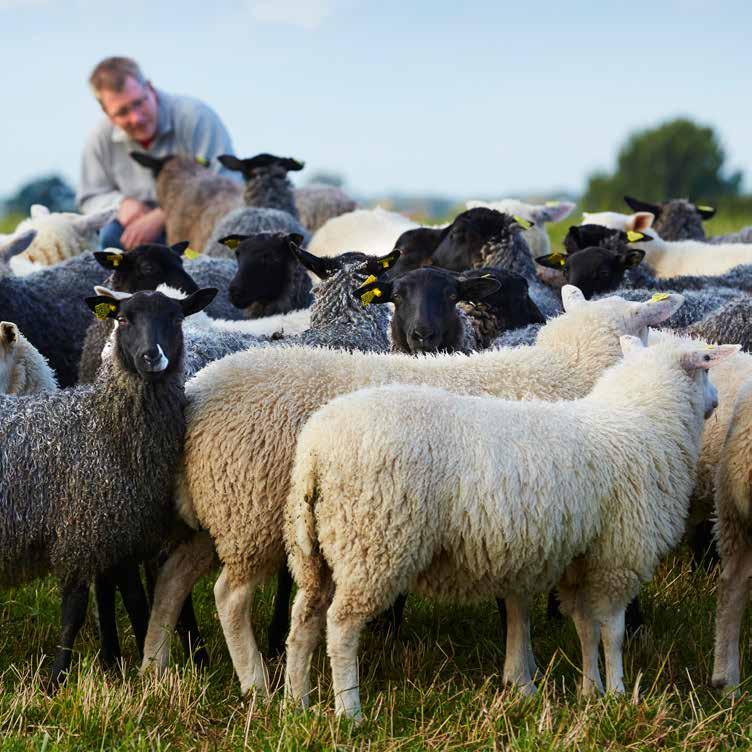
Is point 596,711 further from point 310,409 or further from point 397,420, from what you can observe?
point 310,409

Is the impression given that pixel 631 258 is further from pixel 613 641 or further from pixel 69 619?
pixel 69 619

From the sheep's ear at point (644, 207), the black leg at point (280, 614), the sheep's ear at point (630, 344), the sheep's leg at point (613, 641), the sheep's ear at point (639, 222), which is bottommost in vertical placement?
the black leg at point (280, 614)

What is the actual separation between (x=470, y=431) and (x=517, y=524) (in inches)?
11.8

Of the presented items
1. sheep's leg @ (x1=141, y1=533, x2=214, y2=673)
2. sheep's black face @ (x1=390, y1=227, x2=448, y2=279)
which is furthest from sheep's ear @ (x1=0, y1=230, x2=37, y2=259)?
sheep's leg @ (x1=141, y1=533, x2=214, y2=673)

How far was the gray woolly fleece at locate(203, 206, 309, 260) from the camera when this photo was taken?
28.9 feet

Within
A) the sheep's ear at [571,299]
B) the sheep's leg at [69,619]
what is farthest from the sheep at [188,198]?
the sheep's leg at [69,619]

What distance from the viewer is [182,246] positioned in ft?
24.8

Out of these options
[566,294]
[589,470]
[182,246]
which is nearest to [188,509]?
[589,470]

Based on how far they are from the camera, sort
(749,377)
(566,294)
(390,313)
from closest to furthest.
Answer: (749,377)
(566,294)
(390,313)

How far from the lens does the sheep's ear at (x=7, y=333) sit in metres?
5.32

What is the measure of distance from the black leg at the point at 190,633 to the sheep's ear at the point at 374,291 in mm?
1512

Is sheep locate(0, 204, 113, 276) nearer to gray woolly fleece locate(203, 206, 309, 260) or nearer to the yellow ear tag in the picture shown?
gray woolly fleece locate(203, 206, 309, 260)

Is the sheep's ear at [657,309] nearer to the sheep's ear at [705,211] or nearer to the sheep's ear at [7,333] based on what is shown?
the sheep's ear at [7,333]

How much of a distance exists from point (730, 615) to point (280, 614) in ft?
5.27
